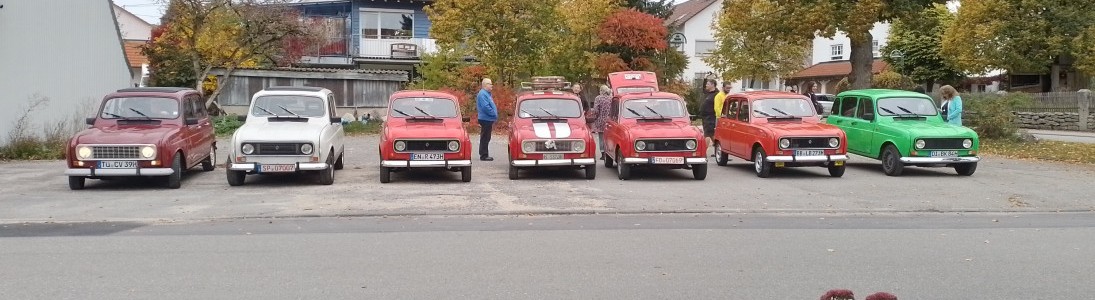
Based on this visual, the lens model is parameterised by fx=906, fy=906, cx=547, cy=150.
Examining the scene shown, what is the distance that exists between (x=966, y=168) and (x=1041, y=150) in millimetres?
6520

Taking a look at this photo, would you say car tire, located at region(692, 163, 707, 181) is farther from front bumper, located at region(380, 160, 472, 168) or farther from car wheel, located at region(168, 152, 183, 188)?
car wheel, located at region(168, 152, 183, 188)

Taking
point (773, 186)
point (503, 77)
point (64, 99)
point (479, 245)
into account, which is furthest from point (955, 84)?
point (479, 245)

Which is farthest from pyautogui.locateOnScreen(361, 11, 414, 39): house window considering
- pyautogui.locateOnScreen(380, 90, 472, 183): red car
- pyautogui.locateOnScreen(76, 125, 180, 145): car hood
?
pyautogui.locateOnScreen(76, 125, 180, 145): car hood

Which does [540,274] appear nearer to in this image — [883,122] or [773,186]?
[773,186]

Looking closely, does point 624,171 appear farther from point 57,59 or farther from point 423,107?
point 57,59

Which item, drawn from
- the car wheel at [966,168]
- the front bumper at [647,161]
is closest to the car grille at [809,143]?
the front bumper at [647,161]

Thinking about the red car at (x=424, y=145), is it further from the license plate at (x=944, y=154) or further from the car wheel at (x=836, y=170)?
the license plate at (x=944, y=154)

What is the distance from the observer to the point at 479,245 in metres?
8.77

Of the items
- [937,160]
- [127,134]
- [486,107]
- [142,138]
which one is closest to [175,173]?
[142,138]

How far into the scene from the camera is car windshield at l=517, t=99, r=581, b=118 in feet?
51.7

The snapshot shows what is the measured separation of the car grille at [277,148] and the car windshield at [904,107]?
408 inches

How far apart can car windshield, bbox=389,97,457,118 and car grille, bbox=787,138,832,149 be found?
5.77 meters

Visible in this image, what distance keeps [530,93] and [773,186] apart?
183 inches

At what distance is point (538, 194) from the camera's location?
43.1 feet
